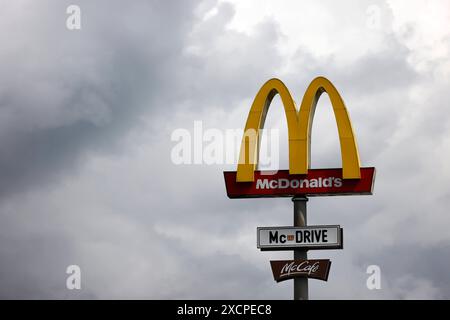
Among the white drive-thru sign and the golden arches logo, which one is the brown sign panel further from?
the golden arches logo

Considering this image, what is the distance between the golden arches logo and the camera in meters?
38.8

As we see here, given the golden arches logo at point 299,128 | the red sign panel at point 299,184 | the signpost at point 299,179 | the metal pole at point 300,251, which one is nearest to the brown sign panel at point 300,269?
the signpost at point 299,179

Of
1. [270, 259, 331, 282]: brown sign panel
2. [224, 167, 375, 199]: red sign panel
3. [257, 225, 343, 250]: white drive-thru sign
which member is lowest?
[270, 259, 331, 282]: brown sign panel

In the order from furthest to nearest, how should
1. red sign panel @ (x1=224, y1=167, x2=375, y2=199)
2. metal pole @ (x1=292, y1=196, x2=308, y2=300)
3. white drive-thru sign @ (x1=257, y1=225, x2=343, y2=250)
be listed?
red sign panel @ (x1=224, y1=167, x2=375, y2=199), white drive-thru sign @ (x1=257, y1=225, x2=343, y2=250), metal pole @ (x1=292, y1=196, x2=308, y2=300)

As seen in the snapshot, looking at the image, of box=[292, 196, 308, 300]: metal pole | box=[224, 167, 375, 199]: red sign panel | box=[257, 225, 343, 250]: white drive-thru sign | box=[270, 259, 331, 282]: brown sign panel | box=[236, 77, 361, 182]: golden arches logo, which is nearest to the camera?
box=[270, 259, 331, 282]: brown sign panel

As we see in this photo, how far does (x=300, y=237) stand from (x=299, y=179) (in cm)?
259

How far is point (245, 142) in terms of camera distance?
39875 millimetres

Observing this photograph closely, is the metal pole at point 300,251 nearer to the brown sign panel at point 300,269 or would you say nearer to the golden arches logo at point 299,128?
the brown sign panel at point 300,269

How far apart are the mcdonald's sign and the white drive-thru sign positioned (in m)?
1.58

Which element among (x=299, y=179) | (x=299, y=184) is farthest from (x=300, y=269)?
(x=299, y=179)

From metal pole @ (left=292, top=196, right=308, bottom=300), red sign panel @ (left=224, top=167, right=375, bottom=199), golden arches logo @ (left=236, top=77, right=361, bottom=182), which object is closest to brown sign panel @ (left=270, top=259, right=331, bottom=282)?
metal pole @ (left=292, top=196, right=308, bottom=300)
